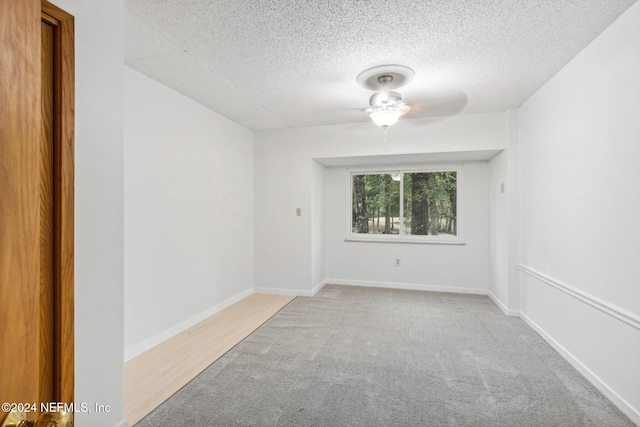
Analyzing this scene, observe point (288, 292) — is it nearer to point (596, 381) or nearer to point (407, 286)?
point (407, 286)

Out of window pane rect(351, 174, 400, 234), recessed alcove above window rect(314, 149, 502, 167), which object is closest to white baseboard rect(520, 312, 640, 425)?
recessed alcove above window rect(314, 149, 502, 167)

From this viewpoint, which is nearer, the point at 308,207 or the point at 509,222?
the point at 509,222

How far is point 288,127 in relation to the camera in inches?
175

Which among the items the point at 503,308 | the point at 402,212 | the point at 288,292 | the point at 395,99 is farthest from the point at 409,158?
the point at 288,292

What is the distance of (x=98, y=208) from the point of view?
60.1 inches

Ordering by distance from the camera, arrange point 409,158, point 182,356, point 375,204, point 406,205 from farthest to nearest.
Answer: point 375,204
point 406,205
point 409,158
point 182,356

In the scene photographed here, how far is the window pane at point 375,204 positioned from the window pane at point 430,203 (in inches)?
6.8

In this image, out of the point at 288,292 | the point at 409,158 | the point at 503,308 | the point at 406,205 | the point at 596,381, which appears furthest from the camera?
the point at 406,205

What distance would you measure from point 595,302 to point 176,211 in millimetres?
3519

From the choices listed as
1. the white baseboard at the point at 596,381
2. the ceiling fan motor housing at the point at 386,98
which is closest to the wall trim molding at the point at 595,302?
the white baseboard at the point at 596,381

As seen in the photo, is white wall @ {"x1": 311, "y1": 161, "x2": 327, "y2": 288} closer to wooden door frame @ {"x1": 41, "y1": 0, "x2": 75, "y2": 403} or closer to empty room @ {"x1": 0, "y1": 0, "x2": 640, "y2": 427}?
empty room @ {"x1": 0, "y1": 0, "x2": 640, "y2": 427}

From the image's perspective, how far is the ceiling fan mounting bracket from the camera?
2564 mm

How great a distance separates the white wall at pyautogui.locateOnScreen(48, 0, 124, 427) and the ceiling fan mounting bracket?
1.80m

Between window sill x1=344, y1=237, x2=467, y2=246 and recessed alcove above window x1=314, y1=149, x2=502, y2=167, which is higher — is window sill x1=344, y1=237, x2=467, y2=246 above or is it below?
below
